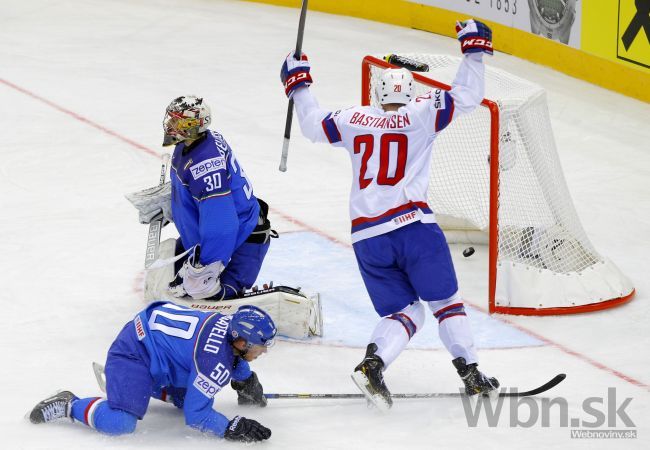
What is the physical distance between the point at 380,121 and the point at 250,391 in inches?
46.0

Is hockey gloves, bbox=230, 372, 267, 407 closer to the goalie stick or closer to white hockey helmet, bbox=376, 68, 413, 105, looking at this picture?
the goalie stick

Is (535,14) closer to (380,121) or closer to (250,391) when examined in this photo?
(380,121)

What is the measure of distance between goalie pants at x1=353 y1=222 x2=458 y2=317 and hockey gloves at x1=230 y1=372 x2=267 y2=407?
596 millimetres

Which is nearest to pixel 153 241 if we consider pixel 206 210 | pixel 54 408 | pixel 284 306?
pixel 206 210

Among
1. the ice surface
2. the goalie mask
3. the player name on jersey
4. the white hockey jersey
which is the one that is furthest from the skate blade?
the player name on jersey

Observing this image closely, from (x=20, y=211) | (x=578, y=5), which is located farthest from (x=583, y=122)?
(x=20, y=211)

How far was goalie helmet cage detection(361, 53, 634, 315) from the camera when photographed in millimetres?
6066

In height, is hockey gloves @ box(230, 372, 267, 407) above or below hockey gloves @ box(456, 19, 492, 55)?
below

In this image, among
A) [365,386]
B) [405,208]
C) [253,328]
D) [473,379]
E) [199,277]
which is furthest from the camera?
[199,277]

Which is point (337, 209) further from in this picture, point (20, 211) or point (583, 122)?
point (583, 122)

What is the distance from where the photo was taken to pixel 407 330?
5086 mm

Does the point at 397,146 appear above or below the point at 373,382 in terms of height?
above

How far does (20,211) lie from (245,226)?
2224mm

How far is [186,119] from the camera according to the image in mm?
5402
